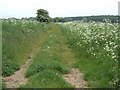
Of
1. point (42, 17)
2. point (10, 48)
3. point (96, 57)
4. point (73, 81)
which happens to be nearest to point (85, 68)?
point (96, 57)

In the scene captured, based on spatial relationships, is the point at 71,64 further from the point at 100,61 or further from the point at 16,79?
the point at 16,79

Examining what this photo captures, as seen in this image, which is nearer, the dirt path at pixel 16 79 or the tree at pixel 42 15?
the dirt path at pixel 16 79

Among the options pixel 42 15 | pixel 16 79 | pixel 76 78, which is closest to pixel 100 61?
pixel 76 78

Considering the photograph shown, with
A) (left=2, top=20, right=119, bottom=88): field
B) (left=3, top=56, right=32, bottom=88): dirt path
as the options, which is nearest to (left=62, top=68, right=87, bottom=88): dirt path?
(left=2, top=20, right=119, bottom=88): field

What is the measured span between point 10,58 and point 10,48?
175cm

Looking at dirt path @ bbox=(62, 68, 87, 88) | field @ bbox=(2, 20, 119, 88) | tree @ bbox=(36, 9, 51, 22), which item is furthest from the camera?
tree @ bbox=(36, 9, 51, 22)

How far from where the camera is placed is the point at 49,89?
1162 cm

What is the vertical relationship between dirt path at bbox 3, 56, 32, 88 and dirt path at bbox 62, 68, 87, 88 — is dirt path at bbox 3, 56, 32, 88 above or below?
above

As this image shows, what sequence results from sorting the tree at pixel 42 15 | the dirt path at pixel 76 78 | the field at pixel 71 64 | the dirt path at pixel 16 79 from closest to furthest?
the field at pixel 71 64
the dirt path at pixel 76 78
the dirt path at pixel 16 79
the tree at pixel 42 15

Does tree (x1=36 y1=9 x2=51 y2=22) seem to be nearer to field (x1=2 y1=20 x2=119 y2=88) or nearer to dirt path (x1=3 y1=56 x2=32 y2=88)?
field (x1=2 y1=20 x2=119 y2=88)

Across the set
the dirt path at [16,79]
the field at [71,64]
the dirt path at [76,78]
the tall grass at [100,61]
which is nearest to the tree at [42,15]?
the field at [71,64]

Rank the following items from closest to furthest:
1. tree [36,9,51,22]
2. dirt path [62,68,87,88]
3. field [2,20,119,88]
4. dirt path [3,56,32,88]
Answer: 1. field [2,20,119,88]
2. dirt path [62,68,87,88]
3. dirt path [3,56,32,88]
4. tree [36,9,51,22]

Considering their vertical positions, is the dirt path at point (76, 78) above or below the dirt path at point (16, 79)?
below

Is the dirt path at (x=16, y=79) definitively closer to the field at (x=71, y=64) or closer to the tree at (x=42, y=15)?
the field at (x=71, y=64)
